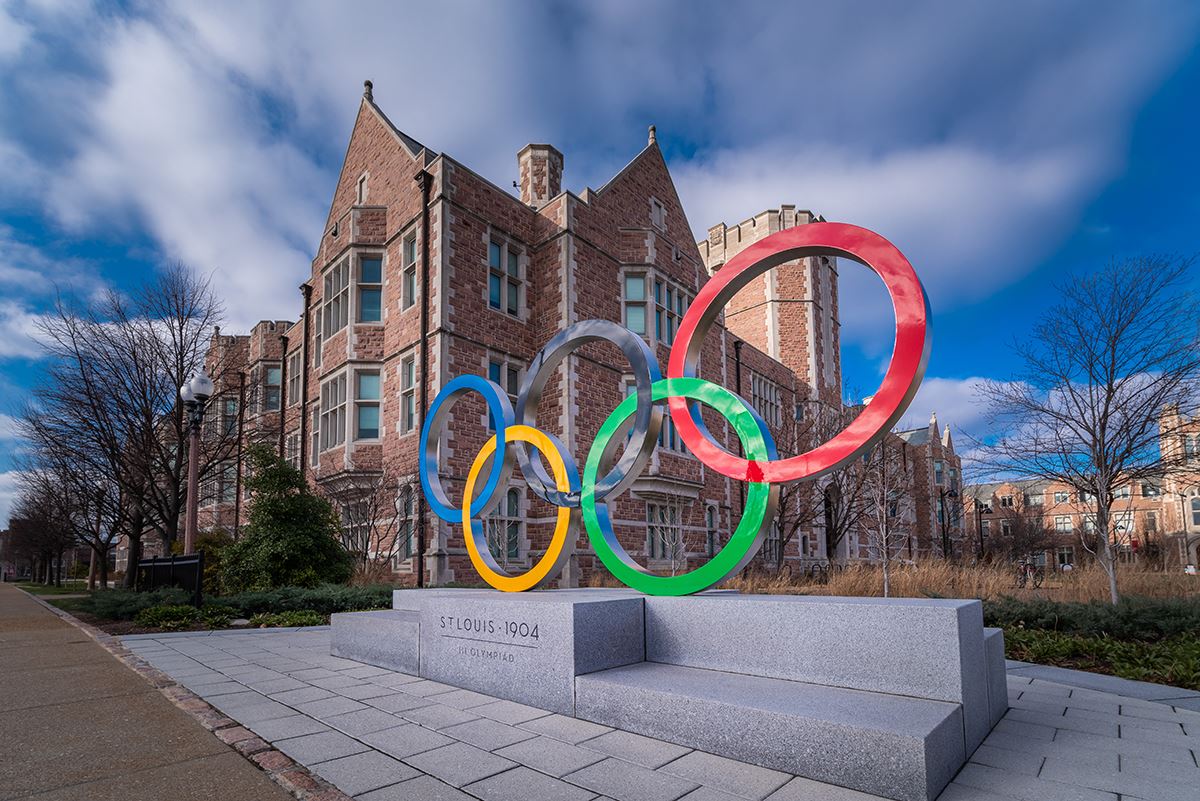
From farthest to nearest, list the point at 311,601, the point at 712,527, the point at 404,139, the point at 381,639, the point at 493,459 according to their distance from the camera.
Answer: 1. the point at 712,527
2. the point at 404,139
3. the point at 311,601
4. the point at 493,459
5. the point at 381,639

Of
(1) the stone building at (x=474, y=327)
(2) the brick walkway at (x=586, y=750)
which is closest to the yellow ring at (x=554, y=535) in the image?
(2) the brick walkway at (x=586, y=750)

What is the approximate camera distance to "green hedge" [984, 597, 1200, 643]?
25.2 ft

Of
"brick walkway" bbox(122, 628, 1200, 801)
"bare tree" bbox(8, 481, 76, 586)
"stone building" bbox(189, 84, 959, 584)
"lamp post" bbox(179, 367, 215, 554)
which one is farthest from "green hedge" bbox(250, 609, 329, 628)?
"bare tree" bbox(8, 481, 76, 586)

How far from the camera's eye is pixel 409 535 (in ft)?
53.6

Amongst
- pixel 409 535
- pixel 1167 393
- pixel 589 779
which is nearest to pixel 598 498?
pixel 589 779

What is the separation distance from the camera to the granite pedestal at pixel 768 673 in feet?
11.3

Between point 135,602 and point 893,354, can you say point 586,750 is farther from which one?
point 135,602

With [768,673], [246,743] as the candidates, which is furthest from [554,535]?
[246,743]

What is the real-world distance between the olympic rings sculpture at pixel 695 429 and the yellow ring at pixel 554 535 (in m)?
0.01

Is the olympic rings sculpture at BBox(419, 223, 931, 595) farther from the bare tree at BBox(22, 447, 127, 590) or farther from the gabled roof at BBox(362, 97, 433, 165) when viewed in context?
the bare tree at BBox(22, 447, 127, 590)

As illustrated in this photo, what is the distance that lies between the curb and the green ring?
2.86 meters

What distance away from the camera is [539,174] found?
2089cm

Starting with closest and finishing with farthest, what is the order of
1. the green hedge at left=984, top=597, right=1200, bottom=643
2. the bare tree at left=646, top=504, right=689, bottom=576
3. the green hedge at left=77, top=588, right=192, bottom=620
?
the green hedge at left=984, top=597, right=1200, bottom=643, the green hedge at left=77, top=588, right=192, bottom=620, the bare tree at left=646, top=504, right=689, bottom=576

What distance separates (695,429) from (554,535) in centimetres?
207
